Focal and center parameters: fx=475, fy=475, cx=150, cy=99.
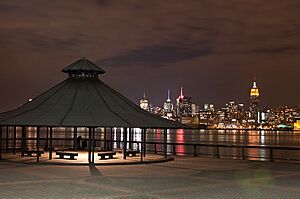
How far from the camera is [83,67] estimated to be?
28.5 m

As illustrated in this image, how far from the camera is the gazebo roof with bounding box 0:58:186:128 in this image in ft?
79.2

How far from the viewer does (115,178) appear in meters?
18.0

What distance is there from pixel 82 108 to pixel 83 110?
0.27m

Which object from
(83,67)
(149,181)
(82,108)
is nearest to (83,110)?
(82,108)

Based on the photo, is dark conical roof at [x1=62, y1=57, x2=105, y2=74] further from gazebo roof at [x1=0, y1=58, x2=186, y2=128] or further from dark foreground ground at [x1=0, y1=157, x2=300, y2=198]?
dark foreground ground at [x1=0, y1=157, x2=300, y2=198]

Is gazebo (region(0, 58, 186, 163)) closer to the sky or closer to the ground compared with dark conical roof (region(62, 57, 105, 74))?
closer to the ground

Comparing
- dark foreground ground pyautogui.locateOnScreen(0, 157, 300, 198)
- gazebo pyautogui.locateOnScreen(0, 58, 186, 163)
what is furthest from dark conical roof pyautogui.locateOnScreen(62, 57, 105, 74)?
dark foreground ground pyautogui.locateOnScreen(0, 157, 300, 198)

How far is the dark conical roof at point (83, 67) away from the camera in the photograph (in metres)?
28.5

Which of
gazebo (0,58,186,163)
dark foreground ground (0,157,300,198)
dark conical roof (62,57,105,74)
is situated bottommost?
dark foreground ground (0,157,300,198)

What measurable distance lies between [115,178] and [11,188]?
14.3ft

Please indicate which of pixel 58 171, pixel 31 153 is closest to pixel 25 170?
pixel 58 171

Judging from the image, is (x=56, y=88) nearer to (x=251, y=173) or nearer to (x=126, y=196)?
(x=251, y=173)

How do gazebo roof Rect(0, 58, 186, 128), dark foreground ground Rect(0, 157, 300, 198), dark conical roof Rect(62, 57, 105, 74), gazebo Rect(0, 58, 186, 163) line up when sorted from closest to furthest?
1. dark foreground ground Rect(0, 157, 300, 198)
2. gazebo Rect(0, 58, 186, 163)
3. gazebo roof Rect(0, 58, 186, 128)
4. dark conical roof Rect(62, 57, 105, 74)

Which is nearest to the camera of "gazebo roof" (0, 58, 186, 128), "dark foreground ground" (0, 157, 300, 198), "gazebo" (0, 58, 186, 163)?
"dark foreground ground" (0, 157, 300, 198)
